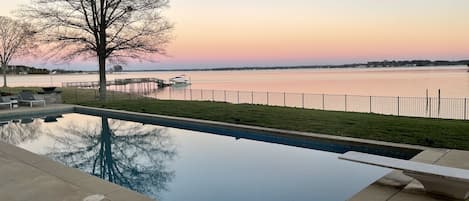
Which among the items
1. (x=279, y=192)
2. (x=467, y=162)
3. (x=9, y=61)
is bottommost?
(x=279, y=192)

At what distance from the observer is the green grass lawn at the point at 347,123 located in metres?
8.31

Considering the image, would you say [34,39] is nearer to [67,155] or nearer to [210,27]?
[210,27]

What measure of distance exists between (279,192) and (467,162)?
3.17 metres

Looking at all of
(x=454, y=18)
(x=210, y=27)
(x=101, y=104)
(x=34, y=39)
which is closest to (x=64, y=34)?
(x=34, y=39)

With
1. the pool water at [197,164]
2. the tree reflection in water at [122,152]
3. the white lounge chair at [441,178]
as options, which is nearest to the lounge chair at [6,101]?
the pool water at [197,164]

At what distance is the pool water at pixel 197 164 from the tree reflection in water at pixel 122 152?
17 millimetres

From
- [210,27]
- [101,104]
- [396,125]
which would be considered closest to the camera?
[396,125]

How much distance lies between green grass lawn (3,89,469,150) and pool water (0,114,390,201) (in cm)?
124

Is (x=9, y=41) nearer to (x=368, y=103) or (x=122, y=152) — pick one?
(x=122, y=152)

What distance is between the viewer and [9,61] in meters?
33.9

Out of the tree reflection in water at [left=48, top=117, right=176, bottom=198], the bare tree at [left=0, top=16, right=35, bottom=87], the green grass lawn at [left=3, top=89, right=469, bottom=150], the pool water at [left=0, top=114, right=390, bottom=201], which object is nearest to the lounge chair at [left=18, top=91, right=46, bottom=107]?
the tree reflection in water at [left=48, top=117, right=176, bottom=198]

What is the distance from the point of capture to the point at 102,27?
20.0 metres

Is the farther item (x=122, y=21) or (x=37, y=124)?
(x=122, y=21)

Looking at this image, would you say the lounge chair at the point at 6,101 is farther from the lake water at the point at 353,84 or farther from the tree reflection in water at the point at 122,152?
the lake water at the point at 353,84
